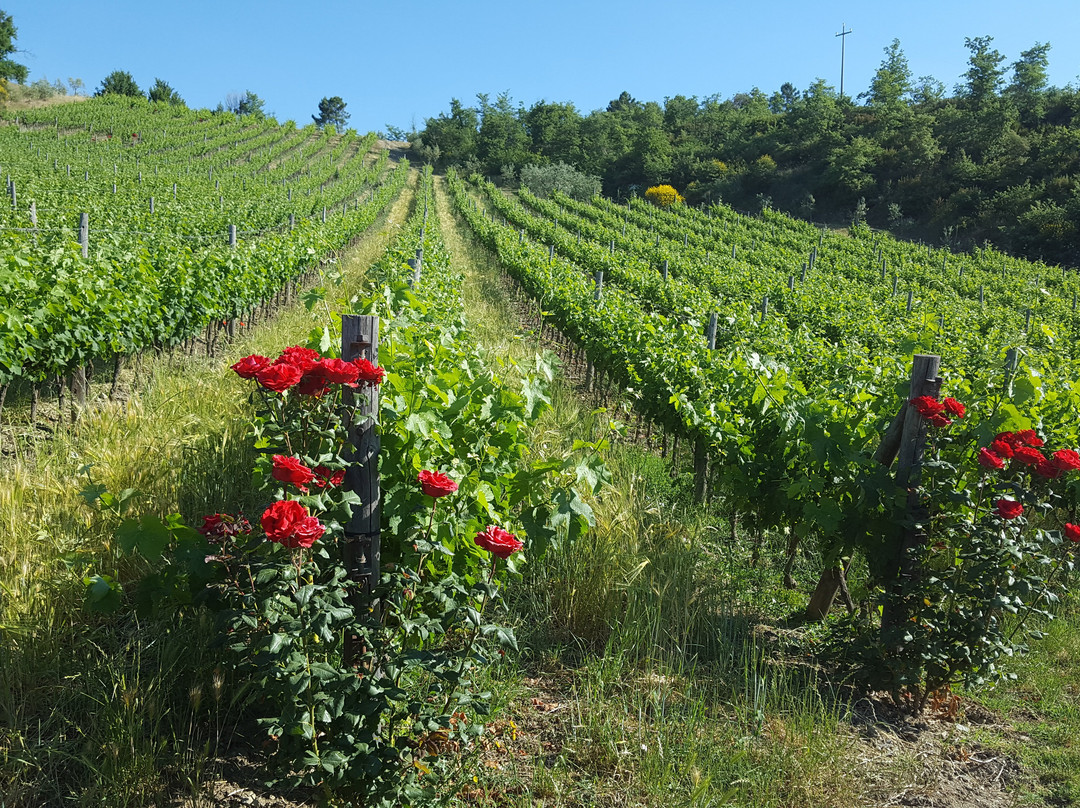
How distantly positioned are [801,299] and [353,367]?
1434 cm

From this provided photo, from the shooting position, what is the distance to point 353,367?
202 cm

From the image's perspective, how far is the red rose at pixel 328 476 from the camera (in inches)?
83.1

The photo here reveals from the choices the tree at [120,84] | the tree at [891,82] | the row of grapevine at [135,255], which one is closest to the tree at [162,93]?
the tree at [120,84]

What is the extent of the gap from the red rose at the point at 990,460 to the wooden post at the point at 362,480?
2301 millimetres

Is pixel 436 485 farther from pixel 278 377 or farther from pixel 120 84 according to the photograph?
pixel 120 84

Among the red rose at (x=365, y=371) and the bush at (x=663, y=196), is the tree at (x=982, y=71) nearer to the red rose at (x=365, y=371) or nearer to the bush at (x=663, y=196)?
the bush at (x=663, y=196)

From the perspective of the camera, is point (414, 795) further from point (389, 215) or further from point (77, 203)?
point (389, 215)

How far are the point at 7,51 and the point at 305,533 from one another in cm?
7696

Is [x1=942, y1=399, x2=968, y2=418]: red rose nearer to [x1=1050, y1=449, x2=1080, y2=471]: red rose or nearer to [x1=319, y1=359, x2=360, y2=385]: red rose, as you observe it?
[x1=1050, y1=449, x2=1080, y2=471]: red rose

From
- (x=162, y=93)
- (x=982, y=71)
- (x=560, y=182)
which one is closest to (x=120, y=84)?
(x=162, y=93)

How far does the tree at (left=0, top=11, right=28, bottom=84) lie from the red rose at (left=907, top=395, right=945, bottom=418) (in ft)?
245

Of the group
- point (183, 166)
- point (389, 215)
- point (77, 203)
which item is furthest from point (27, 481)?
point (183, 166)

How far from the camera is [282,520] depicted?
1.77 meters

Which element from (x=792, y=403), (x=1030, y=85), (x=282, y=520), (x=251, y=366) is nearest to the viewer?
(x=282, y=520)
